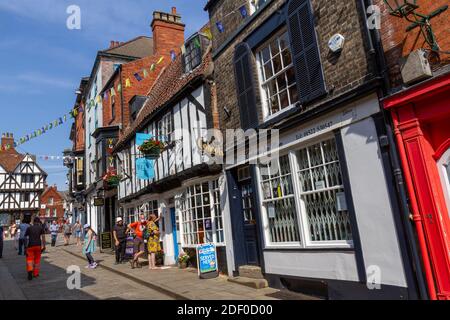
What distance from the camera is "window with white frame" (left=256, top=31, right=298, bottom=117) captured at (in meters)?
7.41

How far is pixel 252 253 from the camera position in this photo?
27.7ft

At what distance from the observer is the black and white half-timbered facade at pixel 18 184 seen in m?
49.6

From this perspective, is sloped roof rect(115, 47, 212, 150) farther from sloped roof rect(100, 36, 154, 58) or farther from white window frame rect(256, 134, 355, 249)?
sloped roof rect(100, 36, 154, 58)

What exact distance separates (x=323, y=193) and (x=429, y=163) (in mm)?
1969

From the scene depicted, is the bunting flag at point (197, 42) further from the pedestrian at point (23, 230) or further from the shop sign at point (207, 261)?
the pedestrian at point (23, 230)

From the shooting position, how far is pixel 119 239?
12.9 metres

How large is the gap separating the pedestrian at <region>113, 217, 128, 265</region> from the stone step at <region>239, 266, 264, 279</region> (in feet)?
20.4

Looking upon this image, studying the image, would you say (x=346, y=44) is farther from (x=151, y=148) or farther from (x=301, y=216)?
(x=151, y=148)

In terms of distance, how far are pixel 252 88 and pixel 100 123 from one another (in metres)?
16.3

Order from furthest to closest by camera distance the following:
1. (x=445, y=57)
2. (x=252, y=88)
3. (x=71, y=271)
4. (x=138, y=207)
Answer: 1. (x=138, y=207)
2. (x=71, y=271)
3. (x=252, y=88)
4. (x=445, y=57)

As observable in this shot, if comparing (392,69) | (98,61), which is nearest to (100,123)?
(98,61)

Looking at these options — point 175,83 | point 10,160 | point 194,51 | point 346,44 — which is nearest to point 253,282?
point 346,44

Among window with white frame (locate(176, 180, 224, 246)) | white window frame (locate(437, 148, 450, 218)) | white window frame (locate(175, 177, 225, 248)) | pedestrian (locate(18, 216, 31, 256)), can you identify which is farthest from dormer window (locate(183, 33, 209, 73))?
white window frame (locate(437, 148, 450, 218))

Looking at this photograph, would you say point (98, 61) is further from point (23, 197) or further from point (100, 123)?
point (23, 197)
